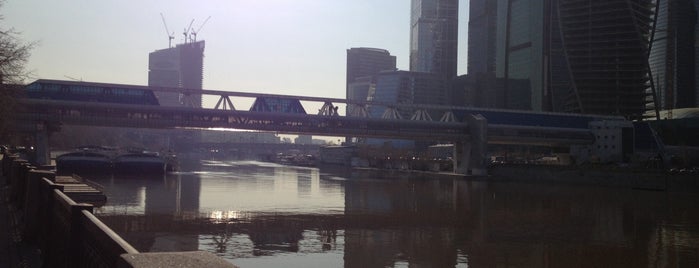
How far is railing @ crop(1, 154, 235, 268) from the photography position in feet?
20.4

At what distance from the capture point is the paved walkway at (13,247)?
43.9 ft

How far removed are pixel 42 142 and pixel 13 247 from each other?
90.5m

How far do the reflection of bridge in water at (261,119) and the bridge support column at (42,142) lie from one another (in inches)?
5.7

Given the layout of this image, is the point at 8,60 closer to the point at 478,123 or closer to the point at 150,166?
the point at 150,166

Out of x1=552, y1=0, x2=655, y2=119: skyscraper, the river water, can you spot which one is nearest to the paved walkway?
the river water

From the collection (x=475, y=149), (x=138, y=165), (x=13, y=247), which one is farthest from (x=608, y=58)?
(x=13, y=247)

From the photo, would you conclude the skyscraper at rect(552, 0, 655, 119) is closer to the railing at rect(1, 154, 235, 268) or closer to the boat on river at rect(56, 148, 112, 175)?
the boat on river at rect(56, 148, 112, 175)

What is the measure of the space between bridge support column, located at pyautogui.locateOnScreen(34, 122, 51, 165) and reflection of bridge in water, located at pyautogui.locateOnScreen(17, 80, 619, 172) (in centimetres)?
14

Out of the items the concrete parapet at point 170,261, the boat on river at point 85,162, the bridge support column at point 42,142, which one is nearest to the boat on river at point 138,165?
the boat on river at point 85,162

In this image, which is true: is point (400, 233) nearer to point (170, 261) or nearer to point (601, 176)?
point (170, 261)

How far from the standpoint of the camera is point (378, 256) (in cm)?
2325

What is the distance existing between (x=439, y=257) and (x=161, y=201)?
30372mm

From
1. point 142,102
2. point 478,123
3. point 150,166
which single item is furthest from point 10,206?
point 478,123

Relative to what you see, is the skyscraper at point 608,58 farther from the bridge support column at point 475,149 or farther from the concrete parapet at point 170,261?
the concrete parapet at point 170,261
